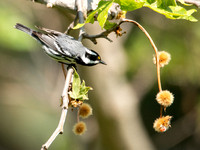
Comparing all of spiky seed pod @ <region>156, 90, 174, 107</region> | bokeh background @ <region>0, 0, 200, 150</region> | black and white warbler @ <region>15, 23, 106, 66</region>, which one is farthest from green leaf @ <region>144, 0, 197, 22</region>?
bokeh background @ <region>0, 0, 200, 150</region>

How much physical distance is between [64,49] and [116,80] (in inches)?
118

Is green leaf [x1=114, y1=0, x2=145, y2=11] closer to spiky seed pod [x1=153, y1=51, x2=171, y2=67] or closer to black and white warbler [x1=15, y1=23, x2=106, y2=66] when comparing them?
spiky seed pod [x1=153, y1=51, x2=171, y2=67]

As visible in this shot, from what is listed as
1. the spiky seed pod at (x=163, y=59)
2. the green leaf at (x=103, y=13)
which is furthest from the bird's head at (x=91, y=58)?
the green leaf at (x=103, y=13)

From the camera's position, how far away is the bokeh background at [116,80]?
18.3 ft

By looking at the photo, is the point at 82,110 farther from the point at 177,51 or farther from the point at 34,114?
the point at 34,114

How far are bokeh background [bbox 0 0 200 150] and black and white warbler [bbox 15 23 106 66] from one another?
1.54m

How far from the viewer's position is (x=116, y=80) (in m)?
5.80

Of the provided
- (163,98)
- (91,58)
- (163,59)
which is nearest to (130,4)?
(163,59)

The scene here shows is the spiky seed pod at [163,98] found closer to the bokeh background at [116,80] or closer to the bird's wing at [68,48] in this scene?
the bird's wing at [68,48]

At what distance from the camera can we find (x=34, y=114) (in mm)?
8570

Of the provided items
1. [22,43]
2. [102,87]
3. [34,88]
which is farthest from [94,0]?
[34,88]

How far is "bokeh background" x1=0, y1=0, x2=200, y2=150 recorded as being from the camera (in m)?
5.59

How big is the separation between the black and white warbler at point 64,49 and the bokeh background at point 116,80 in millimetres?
1540

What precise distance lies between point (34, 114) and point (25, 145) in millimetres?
970
